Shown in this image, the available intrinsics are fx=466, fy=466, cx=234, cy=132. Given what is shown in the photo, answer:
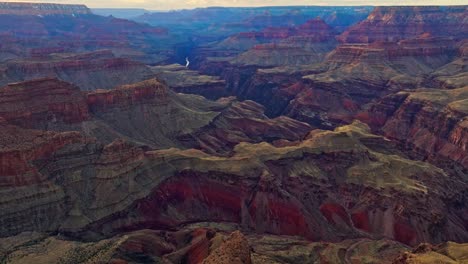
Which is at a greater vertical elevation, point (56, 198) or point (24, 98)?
point (24, 98)

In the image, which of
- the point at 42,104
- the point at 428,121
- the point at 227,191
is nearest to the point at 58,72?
the point at 42,104

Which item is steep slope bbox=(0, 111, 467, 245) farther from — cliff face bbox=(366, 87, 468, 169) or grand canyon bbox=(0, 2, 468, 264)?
cliff face bbox=(366, 87, 468, 169)

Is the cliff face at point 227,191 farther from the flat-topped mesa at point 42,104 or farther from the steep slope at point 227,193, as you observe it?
the flat-topped mesa at point 42,104

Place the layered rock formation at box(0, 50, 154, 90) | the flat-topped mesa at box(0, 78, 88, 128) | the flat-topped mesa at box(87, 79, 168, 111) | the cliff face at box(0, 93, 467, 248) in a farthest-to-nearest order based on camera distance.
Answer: the layered rock formation at box(0, 50, 154, 90)
the flat-topped mesa at box(87, 79, 168, 111)
the flat-topped mesa at box(0, 78, 88, 128)
the cliff face at box(0, 93, 467, 248)

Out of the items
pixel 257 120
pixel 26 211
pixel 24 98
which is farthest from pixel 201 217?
pixel 257 120

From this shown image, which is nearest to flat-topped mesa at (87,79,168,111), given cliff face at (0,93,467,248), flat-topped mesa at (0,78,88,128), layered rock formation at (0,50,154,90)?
flat-topped mesa at (0,78,88,128)

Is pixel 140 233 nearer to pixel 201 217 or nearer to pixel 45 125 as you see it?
pixel 201 217

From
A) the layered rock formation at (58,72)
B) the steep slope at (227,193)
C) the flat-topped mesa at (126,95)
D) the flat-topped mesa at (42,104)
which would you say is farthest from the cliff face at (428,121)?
the layered rock formation at (58,72)
